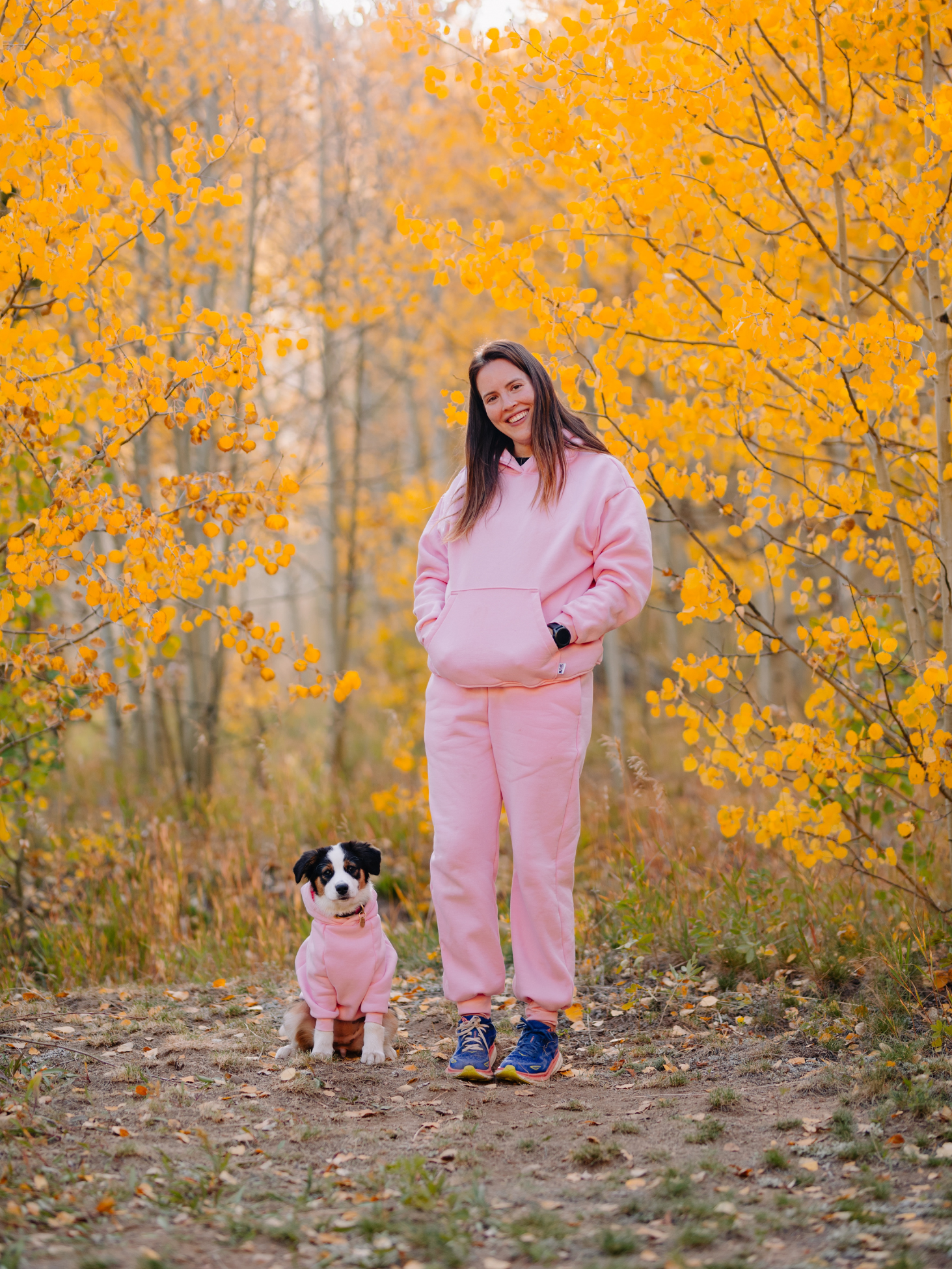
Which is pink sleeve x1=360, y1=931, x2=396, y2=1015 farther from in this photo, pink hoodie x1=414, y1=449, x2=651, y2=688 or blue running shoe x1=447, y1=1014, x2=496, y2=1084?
pink hoodie x1=414, y1=449, x2=651, y2=688

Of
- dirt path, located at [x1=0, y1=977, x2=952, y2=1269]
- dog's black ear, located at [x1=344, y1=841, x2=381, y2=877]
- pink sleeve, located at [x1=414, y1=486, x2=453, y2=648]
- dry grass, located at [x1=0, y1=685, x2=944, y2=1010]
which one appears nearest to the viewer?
dirt path, located at [x1=0, y1=977, x2=952, y2=1269]

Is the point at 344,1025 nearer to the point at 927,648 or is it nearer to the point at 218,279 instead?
the point at 927,648

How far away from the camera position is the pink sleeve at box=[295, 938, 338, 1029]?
3.04 m

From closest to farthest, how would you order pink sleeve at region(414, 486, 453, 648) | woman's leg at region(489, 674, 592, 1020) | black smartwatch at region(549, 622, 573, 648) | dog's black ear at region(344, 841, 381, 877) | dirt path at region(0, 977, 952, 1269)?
dirt path at region(0, 977, 952, 1269) < black smartwatch at region(549, 622, 573, 648) < woman's leg at region(489, 674, 592, 1020) < dog's black ear at region(344, 841, 381, 877) < pink sleeve at region(414, 486, 453, 648)

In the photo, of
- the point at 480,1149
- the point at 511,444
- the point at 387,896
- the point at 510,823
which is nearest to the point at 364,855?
the point at 510,823

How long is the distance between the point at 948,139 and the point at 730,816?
2.15 m

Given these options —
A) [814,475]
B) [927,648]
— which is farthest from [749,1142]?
[814,475]

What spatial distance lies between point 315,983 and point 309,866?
333mm

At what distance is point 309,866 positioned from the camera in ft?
10.1

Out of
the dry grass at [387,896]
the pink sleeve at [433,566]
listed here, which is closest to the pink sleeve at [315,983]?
the dry grass at [387,896]

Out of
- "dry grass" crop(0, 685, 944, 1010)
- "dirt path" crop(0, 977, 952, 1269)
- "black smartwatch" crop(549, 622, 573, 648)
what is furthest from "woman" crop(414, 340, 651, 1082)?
"dry grass" crop(0, 685, 944, 1010)

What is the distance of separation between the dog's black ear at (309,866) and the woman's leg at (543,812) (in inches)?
22.2

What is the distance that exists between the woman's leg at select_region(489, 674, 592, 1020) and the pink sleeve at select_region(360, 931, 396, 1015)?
1.22 feet

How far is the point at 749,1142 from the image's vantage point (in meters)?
2.59
